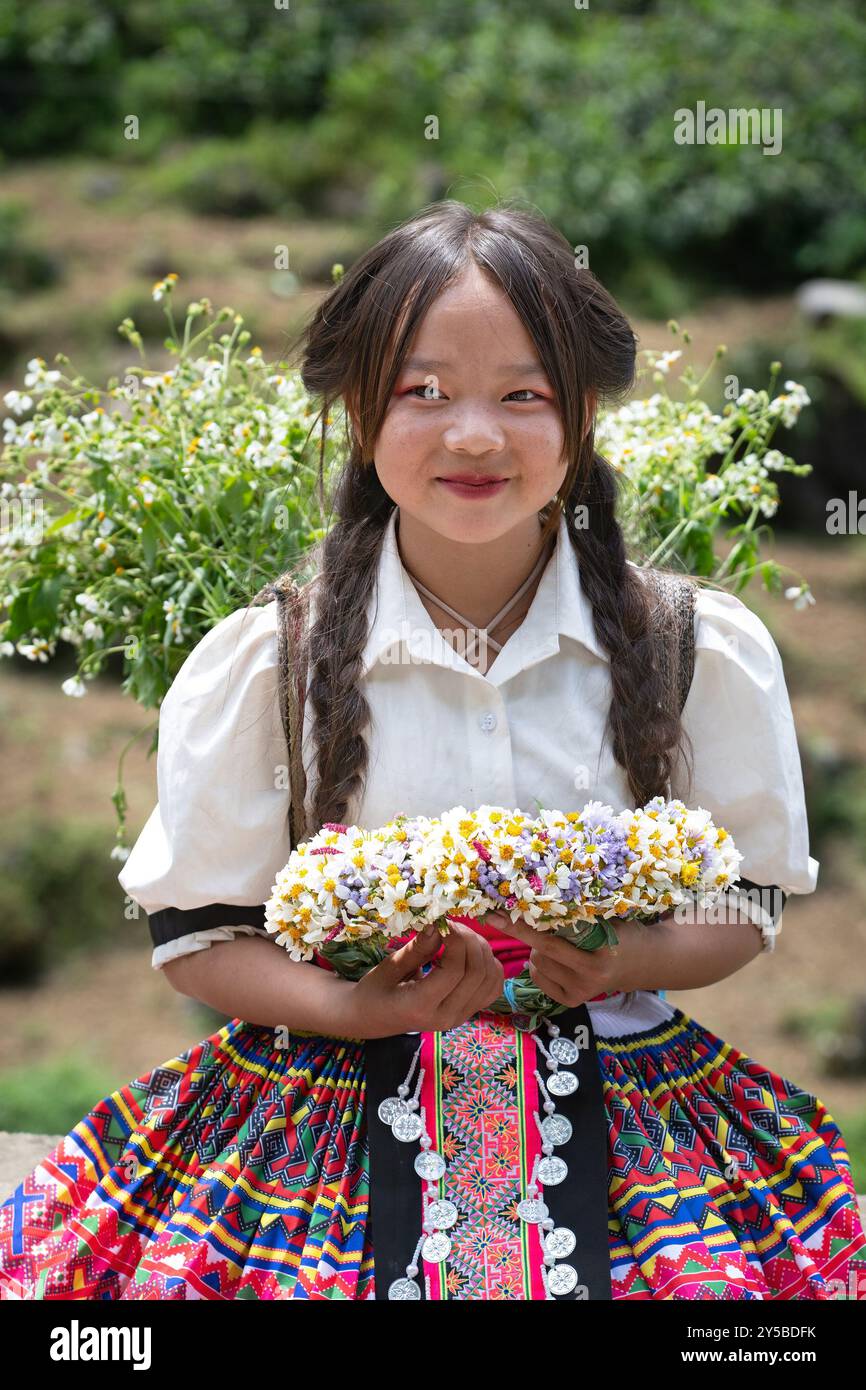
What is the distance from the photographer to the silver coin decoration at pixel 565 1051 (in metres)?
1.83

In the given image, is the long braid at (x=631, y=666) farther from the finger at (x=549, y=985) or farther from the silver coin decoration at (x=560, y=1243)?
the silver coin decoration at (x=560, y=1243)

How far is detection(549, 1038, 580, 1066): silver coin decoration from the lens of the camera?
1828 mm

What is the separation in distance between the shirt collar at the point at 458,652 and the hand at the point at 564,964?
0.34 m

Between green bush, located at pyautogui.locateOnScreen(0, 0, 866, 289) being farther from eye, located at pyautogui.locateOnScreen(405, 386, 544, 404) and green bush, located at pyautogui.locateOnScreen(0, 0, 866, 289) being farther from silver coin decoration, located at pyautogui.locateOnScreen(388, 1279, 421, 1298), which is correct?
silver coin decoration, located at pyautogui.locateOnScreen(388, 1279, 421, 1298)

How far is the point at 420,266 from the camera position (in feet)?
6.01

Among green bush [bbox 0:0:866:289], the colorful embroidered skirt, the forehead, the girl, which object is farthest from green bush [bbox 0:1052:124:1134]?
green bush [bbox 0:0:866:289]

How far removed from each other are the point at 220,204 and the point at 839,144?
3.17 m

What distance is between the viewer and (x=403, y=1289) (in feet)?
5.57

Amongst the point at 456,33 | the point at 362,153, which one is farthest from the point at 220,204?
the point at 456,33

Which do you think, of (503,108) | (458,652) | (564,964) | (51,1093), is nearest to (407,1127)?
(564,964)

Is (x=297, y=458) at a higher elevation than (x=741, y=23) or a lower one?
lower

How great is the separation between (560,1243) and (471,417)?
905mm

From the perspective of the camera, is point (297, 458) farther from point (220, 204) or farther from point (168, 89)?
point (168, 89)

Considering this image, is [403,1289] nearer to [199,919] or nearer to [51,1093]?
[199,919]
